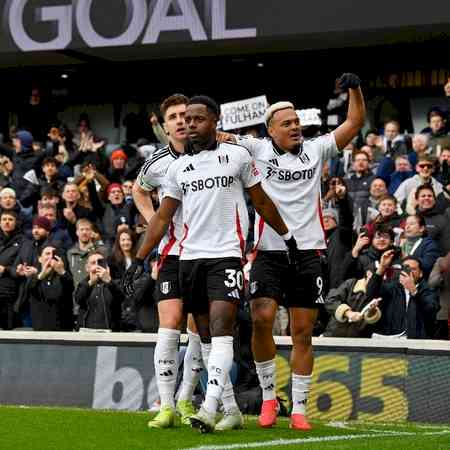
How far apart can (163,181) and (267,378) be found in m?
1.61

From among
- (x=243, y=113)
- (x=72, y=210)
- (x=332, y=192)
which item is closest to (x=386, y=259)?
(x=332, y=192)

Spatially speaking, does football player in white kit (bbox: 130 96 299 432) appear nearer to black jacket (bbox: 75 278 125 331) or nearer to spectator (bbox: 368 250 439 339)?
spectator (bbox: 368 250 439 339)

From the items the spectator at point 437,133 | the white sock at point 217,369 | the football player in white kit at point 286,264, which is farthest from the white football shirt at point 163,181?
the spectator at point 437,133

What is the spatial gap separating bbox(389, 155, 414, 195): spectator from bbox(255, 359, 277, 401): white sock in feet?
23.8

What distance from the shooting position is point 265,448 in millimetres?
7348

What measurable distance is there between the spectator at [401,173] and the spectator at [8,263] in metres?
4.83

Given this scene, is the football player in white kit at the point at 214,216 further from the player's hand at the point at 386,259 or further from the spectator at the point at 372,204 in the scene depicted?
the spectator at the point at 372,204

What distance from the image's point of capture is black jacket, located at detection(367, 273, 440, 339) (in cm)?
1188

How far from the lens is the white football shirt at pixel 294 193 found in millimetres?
8867

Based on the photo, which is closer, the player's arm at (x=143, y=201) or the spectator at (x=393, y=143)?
the player's arm at (x=143, y=201)

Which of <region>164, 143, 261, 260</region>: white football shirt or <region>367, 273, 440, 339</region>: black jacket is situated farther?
<region>367, 273, 440, 339</region>: black jacket

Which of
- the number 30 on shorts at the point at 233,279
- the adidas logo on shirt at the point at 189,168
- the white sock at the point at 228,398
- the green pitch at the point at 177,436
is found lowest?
the green pitch at the point at 177,436

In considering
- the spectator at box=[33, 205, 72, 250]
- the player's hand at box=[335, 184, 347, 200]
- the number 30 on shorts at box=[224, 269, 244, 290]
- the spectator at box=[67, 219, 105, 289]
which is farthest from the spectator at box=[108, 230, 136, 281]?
the number 30 on shorts at box=[224, 269, 244, 290]

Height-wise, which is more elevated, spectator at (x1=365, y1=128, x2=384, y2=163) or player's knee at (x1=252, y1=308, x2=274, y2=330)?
spectator at (x1=365, y1=128, x2=384, y2=163)
